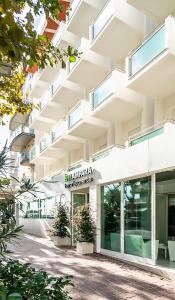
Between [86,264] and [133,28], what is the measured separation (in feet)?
30.9

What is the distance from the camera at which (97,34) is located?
15.2m

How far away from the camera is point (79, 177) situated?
17.1 metres

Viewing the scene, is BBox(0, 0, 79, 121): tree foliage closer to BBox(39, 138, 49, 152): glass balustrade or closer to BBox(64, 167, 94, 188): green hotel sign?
BBox(64, 167, 94, 188): green hotel sign

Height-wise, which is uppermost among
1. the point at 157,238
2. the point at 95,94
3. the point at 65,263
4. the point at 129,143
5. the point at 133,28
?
the point at 133,28

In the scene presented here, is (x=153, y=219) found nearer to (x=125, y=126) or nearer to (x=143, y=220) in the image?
(x=143, y=220)

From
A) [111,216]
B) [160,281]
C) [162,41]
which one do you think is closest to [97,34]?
[162,41]

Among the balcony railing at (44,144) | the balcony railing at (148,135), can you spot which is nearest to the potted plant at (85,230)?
the balcony railing at (148,135)

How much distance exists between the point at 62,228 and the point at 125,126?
6.20 m

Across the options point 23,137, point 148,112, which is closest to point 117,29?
point 148,112

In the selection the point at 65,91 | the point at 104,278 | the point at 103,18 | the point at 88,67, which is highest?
the point at 103,18

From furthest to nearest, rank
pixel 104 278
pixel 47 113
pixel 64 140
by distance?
pixel 47 113 → pixel 64 140 → pixel 104 278

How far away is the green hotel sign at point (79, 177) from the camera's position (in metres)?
15.9

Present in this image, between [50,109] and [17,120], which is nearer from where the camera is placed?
[50,109]

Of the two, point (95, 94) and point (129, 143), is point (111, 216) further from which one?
point (95, 94)
